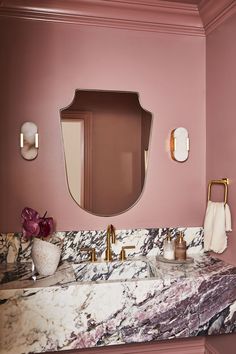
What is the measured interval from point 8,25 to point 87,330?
171cm

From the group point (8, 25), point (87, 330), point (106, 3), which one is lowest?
point (87, 330)

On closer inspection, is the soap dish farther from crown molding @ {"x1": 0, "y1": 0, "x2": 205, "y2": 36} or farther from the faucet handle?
crown molding @ {"x1": 0, "y1": 0, "x2": 205, "y2": 36}

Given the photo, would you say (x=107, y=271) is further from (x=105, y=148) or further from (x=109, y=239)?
(x=105, y=148)

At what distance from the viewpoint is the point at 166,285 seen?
1710 mm

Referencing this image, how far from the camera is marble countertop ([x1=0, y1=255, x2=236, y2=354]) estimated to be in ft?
5.11

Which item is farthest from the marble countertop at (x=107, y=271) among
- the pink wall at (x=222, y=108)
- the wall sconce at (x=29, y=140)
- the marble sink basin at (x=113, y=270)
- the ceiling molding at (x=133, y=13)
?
the ceiling molding at (x=133, y=13)

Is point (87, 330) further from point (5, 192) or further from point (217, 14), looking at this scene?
point (217, 14)

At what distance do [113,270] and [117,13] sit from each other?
155 cm

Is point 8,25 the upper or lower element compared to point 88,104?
upper

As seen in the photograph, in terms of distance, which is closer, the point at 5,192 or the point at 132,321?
the point at 132,321

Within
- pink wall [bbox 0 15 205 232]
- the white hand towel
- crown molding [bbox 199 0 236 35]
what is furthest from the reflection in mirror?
crown molding [bbox 199 0 236 35]

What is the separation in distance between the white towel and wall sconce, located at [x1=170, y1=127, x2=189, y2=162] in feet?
1.17

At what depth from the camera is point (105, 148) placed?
215 centimetres

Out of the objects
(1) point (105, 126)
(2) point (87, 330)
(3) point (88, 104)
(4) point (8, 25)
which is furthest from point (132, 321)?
(4) point (8, 25)
